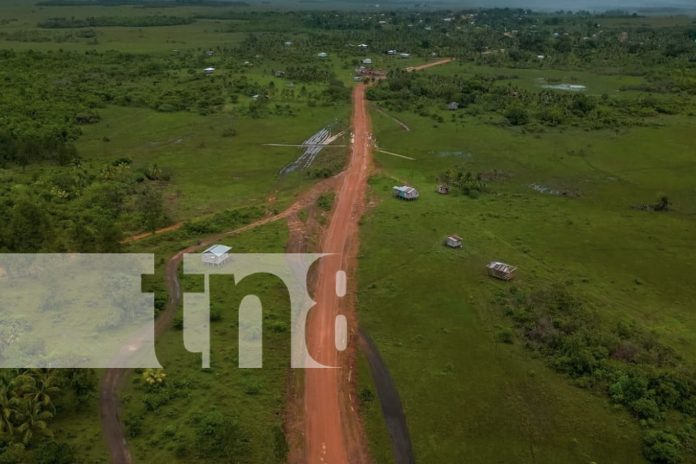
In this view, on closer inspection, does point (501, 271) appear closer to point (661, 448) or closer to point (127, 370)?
point (661, 448)

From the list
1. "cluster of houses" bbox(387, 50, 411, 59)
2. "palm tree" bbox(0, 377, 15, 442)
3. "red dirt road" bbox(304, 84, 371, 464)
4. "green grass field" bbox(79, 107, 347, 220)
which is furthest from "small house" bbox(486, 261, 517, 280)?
"cluster of houses" bbox(387, 50, 411, 59)

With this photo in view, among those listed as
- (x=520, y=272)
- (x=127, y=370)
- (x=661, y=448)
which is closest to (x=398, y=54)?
(x=520, y=272)

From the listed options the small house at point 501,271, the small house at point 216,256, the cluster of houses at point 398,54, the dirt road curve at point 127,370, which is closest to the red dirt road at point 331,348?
the dirt road curve at point 127,370

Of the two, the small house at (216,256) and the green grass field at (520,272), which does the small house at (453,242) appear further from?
the small house at (216,256)

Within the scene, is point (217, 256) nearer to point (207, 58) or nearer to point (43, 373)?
point (43, 373)

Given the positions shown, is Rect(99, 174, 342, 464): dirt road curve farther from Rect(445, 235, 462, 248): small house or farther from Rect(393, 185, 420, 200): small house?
Rect(445, 235, 462, 248): small house
